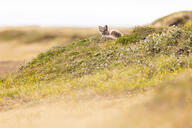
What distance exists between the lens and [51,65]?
18172mm

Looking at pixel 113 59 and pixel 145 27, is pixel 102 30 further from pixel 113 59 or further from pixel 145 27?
pixel 113 59

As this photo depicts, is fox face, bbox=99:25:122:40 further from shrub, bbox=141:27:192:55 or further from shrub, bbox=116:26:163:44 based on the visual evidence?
shrub, bbox=141:27:192:55

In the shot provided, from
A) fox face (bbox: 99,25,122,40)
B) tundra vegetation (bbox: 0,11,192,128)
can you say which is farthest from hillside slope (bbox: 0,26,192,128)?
fox face (bbox: 99,25,122,40)

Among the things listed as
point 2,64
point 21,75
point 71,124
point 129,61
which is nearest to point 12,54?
point 2,64

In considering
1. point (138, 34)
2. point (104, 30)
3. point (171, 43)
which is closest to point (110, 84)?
point (171, 43)

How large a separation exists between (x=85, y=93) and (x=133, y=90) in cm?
178

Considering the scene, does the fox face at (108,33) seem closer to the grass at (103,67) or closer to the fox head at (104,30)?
the fox head at (104,30)

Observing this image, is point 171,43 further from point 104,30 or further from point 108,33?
point 108,33

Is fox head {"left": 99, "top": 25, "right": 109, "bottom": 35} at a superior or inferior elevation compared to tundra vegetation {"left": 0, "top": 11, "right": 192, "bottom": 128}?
superior

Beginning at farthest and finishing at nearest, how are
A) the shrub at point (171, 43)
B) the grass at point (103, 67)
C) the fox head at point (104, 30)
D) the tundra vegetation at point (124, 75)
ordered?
the fox head at point (104, 30)
the shrub at point (171, 43)
the grass at point (103, 67)
the tundra vegetation at point (124, 75)

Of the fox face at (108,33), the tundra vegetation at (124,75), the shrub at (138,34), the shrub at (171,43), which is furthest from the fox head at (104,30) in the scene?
the shrub at (171,43)

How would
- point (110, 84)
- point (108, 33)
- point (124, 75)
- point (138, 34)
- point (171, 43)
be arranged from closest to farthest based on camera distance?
point (110, 84) → point (124, 75) → point (171, 43) → point (138, 34) → point (108, 33)

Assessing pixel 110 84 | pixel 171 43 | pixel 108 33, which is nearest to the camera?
pixel 110 84

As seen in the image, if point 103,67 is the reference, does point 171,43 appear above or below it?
above
